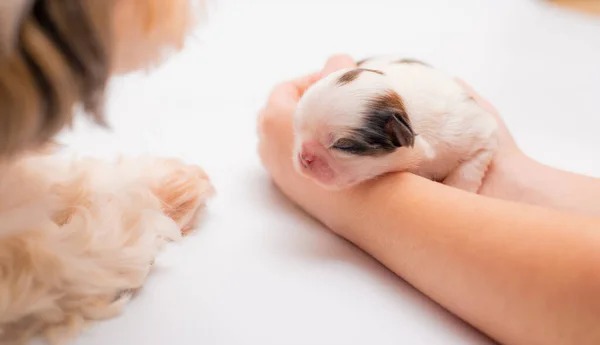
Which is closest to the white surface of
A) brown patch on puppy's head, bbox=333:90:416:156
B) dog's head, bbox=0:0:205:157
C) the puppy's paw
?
the puppy's paw

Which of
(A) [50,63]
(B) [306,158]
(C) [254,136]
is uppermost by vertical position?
(A) [50,63]

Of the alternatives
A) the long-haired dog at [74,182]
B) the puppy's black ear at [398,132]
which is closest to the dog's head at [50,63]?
the long-haired dog at [74,182]

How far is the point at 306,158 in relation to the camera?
35.1 inches

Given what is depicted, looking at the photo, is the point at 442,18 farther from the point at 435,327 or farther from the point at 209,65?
the point at 435,327

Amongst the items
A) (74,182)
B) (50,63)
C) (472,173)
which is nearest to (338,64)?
(472,173)

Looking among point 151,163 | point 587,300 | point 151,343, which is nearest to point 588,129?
point 587,300

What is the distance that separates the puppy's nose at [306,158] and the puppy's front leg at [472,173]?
0.25 meters

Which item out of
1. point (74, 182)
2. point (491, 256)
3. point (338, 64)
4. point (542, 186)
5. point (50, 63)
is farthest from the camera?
point (338, 64)

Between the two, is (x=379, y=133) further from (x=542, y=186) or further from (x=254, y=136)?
(x=254, y=136)

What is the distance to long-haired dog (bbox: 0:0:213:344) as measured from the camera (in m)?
0.48

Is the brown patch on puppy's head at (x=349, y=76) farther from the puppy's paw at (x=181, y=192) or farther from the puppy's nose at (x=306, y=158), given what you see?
the puppy's paw at (x=181, y=192)

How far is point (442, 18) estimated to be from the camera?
1.82 m

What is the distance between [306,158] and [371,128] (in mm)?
99

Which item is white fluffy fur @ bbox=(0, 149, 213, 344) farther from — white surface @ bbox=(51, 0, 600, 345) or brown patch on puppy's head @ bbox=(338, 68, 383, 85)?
brown patch on puppy's head @ bbox=(338, 68, 383, 85)
